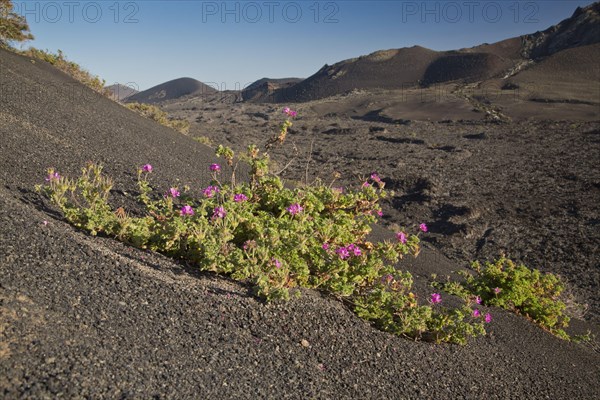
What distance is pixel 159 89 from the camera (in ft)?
321

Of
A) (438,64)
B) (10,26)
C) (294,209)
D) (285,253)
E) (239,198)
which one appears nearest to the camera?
(285,253)

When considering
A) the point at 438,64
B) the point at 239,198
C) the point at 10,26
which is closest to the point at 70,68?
the point at 10,26

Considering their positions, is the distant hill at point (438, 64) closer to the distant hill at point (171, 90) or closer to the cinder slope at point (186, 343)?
the distant hill at point (171, 90)

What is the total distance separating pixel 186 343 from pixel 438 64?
64.0 metres

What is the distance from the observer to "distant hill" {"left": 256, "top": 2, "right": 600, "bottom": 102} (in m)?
54.2

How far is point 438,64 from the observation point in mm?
61125

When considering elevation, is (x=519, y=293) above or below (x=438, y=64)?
below

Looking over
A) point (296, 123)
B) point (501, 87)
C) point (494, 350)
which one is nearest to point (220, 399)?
point (494, 350)

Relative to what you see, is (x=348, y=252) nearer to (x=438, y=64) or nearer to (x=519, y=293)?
(x=519, y=293)

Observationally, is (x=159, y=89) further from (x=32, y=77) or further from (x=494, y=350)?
(x=494, y=350)

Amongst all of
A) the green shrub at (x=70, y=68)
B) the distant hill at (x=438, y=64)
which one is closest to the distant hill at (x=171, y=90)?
the distant hill at (x=438, y=64)

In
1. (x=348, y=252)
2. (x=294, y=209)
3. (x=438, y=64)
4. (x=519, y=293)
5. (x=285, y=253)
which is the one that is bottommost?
(x=519, y=293)

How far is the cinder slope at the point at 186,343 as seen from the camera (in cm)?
201

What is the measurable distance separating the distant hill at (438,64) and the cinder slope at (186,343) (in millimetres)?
48750
